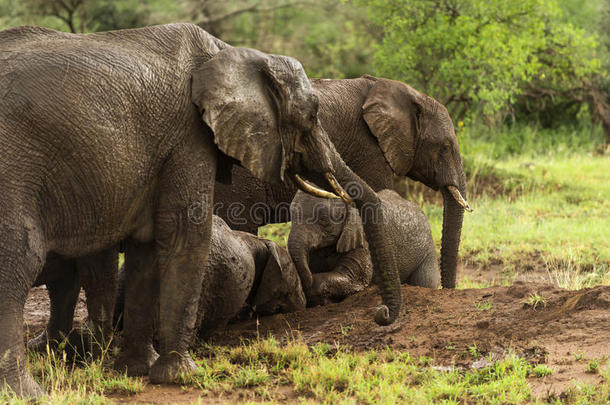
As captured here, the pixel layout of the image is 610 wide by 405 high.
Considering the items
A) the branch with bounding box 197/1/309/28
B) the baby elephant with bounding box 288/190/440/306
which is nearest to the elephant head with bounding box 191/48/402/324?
the baby elephant with bounding box 288/190/440/306

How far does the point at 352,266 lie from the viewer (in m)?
8.12

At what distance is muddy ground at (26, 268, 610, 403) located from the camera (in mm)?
5594

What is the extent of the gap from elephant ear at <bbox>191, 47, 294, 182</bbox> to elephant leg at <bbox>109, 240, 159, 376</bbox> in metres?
1.04

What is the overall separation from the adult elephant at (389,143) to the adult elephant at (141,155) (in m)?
2.60

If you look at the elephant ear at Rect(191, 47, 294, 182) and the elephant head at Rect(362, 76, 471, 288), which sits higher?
the elephant ear at Rect(191, 47, 294, 182)

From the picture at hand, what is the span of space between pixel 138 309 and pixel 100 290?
469 millimetres

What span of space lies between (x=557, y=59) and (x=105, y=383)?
580 inches

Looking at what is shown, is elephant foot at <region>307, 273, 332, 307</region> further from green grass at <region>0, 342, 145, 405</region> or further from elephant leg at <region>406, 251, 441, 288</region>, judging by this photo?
green grass at <region>0, 342, 145, 405</region>

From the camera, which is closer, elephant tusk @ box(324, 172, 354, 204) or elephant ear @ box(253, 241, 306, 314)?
elephant tusk @ box(324, 172, 354, 204)

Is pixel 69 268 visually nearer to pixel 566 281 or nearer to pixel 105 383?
pixel 105 383

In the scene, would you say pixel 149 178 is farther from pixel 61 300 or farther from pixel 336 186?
pixel 61 300

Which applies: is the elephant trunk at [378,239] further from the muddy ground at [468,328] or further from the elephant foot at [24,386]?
the elephant foot at [24,386]

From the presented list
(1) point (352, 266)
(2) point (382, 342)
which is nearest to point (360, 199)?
(2) point (382, 342)

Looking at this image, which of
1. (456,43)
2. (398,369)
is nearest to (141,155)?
(398,369)
